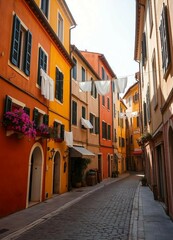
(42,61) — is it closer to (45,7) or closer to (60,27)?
(45,7)

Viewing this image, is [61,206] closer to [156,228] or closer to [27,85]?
[156,228]

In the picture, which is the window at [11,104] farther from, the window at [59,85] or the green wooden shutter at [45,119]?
the window at [59,85]

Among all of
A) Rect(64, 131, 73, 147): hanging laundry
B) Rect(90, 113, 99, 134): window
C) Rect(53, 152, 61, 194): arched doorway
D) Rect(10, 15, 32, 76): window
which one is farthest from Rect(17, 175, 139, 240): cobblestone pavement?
Rect(90, 113, 99, 134): window

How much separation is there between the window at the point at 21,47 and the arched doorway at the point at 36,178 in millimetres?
4135

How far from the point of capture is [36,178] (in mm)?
11352

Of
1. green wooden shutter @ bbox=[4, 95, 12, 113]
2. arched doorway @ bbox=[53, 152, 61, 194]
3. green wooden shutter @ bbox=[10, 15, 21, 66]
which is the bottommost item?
arched doorway @ bbox=[53, 152, 61, 194]

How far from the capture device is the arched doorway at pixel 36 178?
36.7ft

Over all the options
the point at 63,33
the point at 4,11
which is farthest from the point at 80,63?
the point at 4,11

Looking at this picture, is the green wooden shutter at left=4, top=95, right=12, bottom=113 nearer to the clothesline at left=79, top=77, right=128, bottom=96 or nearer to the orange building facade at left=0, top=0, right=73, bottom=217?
the orange building facade at left=0, top=0, right=73, bottom=217

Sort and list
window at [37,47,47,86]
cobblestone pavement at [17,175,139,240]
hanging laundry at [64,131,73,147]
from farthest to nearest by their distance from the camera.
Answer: hanging laundry at [64,131,73,147] < window at [37,47,47,86] < cobblestone pavement at [17,175,139,240]

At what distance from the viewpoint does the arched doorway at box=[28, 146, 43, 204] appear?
36.7 feet

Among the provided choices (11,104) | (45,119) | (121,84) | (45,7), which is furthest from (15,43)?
(45,7)

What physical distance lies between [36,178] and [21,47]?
6.41m

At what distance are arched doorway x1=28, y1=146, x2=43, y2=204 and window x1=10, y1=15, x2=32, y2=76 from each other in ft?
13.6
